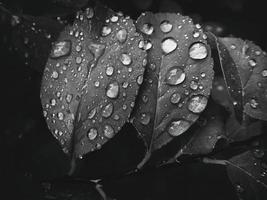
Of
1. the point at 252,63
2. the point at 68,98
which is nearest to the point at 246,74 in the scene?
the point at 252,63

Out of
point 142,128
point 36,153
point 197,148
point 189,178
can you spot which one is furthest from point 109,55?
point 189,178

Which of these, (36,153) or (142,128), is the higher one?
(142,128)

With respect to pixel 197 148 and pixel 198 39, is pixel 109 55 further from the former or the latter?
pixel 197 148

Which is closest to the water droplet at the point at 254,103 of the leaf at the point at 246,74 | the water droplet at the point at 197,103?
the leaf at the point at 246,74

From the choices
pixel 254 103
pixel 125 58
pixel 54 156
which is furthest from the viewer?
pixel 54 156

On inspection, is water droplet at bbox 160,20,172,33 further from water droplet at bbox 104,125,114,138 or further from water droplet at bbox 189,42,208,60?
water droplet at bbox 104,125,114,138

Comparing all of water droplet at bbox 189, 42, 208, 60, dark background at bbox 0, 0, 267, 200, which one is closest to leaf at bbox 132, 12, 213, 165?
water droplet at bbox 189, 42, 208, 60

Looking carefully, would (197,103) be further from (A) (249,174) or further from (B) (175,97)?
(A) (249,174)
